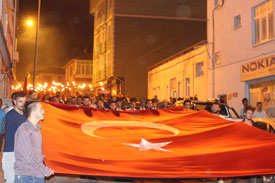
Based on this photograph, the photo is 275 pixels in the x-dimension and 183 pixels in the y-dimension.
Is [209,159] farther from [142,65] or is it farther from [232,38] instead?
[142,65]

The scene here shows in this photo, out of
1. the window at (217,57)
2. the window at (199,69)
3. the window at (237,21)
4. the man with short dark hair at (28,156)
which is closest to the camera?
the man with short dark hair at (28,156)

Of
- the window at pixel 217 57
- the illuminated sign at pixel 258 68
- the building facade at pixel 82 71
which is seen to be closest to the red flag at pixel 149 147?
the illuminated sign at pixel 258 68

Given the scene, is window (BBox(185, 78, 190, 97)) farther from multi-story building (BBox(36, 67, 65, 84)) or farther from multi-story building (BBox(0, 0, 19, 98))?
multi-story building (BBox(36, 67, 65, 84))

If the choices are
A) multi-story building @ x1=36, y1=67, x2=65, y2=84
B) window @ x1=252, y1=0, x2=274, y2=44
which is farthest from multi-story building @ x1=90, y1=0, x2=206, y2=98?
multi-story building @ x1=36, y1=67, x2=65, y2=84

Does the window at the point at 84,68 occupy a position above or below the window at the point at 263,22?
above

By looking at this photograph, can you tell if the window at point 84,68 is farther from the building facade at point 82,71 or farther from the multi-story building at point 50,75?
the multi-story building at point 50,75

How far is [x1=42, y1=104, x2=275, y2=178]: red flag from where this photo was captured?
6.55 m

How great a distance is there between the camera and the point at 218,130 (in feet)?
26.3

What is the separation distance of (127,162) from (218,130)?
7.65 ft

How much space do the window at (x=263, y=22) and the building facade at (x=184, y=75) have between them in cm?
533

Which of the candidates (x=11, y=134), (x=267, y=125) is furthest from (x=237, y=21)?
(x=11, y=134)

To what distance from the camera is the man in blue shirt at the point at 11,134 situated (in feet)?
20.4

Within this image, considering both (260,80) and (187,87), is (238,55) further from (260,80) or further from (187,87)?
(187,87)

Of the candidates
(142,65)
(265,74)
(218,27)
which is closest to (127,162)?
(265,74)
